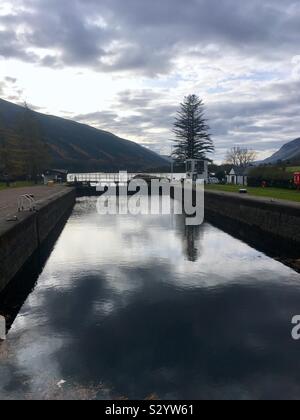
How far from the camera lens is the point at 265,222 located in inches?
1547

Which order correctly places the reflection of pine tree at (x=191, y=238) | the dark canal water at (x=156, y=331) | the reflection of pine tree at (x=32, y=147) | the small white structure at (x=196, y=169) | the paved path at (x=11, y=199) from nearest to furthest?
the dark canal water at (x=156, y=331) → the reflection of pine tree at (x=191, y=238) → the paved path at (x=11, y=199) → the reflection of pine tree at (x=32, y=147) → the small white structure at (x=196, y=169)

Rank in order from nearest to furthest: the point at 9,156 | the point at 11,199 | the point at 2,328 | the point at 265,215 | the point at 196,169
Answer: the point at 2,328 < the point at 265,215 < the point at 11,199 < the point at 9,156 < the point at 196,169

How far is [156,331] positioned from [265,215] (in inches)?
977

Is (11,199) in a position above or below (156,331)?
above

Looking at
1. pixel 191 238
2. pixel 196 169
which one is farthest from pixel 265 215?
pixel 196 169

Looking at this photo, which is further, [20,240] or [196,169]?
[196,169]

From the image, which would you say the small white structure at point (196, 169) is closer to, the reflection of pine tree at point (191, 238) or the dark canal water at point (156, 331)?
the reflection of pine tree at point (191, 238)

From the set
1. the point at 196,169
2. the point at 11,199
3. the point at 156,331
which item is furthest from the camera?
the point at 196,169

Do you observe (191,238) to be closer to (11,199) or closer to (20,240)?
(20,240)

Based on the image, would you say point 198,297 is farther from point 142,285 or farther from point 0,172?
point 0,172

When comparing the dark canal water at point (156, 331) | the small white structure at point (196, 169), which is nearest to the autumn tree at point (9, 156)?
the small white structure at point (196, 169)

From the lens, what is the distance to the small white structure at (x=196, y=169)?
106262 millimetres

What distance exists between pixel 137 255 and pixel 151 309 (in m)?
12.5

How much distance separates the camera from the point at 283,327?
17141 millimetres
